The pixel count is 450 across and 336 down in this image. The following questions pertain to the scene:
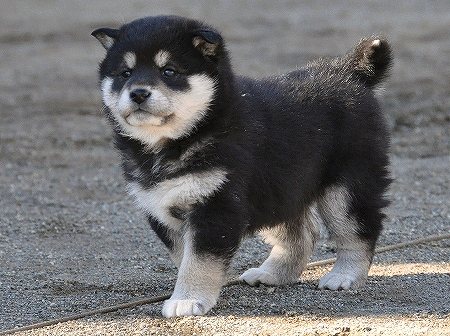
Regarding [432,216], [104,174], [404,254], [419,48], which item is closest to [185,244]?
[404,254]

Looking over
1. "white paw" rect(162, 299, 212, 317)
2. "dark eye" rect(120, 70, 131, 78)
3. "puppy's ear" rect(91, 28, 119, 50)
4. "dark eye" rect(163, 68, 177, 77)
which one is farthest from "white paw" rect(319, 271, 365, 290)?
"puppy's ear" rect(91, 28, 119, 50)

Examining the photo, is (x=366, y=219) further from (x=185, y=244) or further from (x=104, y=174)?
(x=104, y=174)

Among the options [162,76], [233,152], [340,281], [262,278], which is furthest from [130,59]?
Result: [340,281]

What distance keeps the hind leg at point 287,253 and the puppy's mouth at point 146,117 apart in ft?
4.08

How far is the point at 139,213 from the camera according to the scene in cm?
853

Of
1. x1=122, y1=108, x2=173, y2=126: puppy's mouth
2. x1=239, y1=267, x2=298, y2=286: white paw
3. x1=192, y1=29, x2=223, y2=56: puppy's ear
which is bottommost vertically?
x1=239, y1=267, x2=298, y2=286: white paw

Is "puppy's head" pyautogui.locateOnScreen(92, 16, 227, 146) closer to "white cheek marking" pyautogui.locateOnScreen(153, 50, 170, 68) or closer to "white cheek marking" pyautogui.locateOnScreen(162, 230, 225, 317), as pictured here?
"white cheek marking" pyautogui.locateOnScreen(153, 50, 170, 68)

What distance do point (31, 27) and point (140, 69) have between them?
12.9m

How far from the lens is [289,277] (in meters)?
6.70

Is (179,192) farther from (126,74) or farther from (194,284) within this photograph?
(126,74)

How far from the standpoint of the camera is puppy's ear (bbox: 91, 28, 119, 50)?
19.9ft

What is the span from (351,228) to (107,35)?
184 centimetres

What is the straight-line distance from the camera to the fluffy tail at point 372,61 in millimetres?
6785

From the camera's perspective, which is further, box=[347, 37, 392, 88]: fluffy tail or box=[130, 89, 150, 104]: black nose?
box=[347, 37, 392, 88]: fluffy tail
